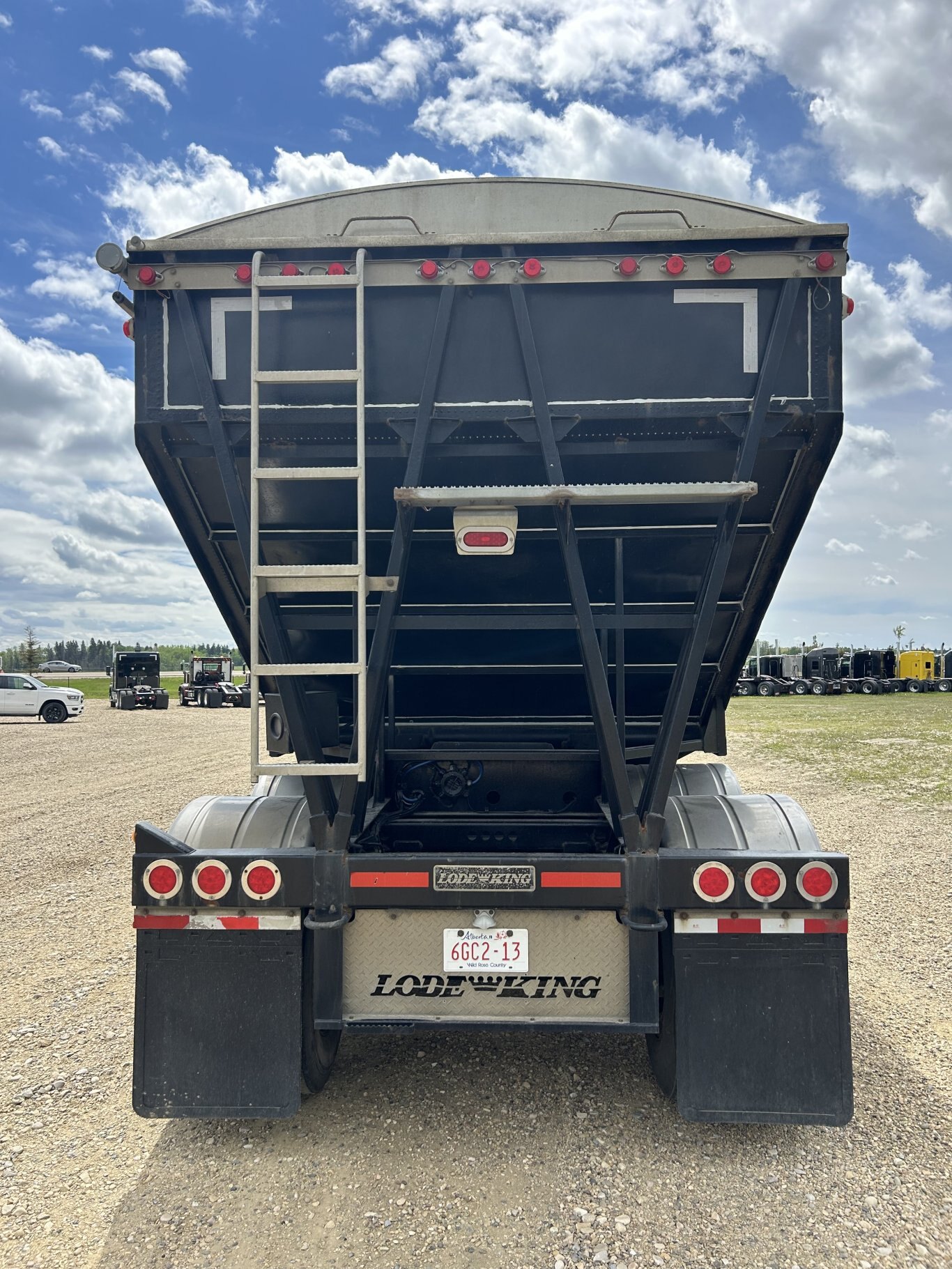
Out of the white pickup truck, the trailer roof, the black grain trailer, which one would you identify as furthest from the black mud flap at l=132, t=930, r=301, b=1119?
the black grain trailer

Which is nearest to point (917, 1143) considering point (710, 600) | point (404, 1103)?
point (404, 1103)

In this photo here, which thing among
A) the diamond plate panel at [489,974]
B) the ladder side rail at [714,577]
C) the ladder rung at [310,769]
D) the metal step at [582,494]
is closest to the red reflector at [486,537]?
the metal step at [582,494]

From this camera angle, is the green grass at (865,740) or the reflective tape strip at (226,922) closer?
the reflective tape strip at (226,922)

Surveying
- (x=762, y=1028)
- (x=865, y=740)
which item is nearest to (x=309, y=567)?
(x=762, y=1028)

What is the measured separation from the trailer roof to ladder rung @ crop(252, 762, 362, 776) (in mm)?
1934

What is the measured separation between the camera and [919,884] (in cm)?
681

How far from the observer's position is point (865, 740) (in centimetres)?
1894

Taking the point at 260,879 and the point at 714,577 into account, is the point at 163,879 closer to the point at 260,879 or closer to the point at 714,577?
the point at 260,879

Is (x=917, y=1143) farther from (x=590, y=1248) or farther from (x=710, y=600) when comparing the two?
(x=710, y=600)

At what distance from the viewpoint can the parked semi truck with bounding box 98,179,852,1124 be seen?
2.99 m

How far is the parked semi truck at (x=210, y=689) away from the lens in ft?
120

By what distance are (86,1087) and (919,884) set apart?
6.35 m

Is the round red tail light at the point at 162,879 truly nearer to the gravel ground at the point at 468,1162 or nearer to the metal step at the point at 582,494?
the gravel ground at the point at 468,1162

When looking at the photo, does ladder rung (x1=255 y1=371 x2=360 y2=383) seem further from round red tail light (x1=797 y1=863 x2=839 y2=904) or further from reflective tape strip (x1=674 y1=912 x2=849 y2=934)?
round red tail light (x1=797 y1=863 x2=839 y2=904)
